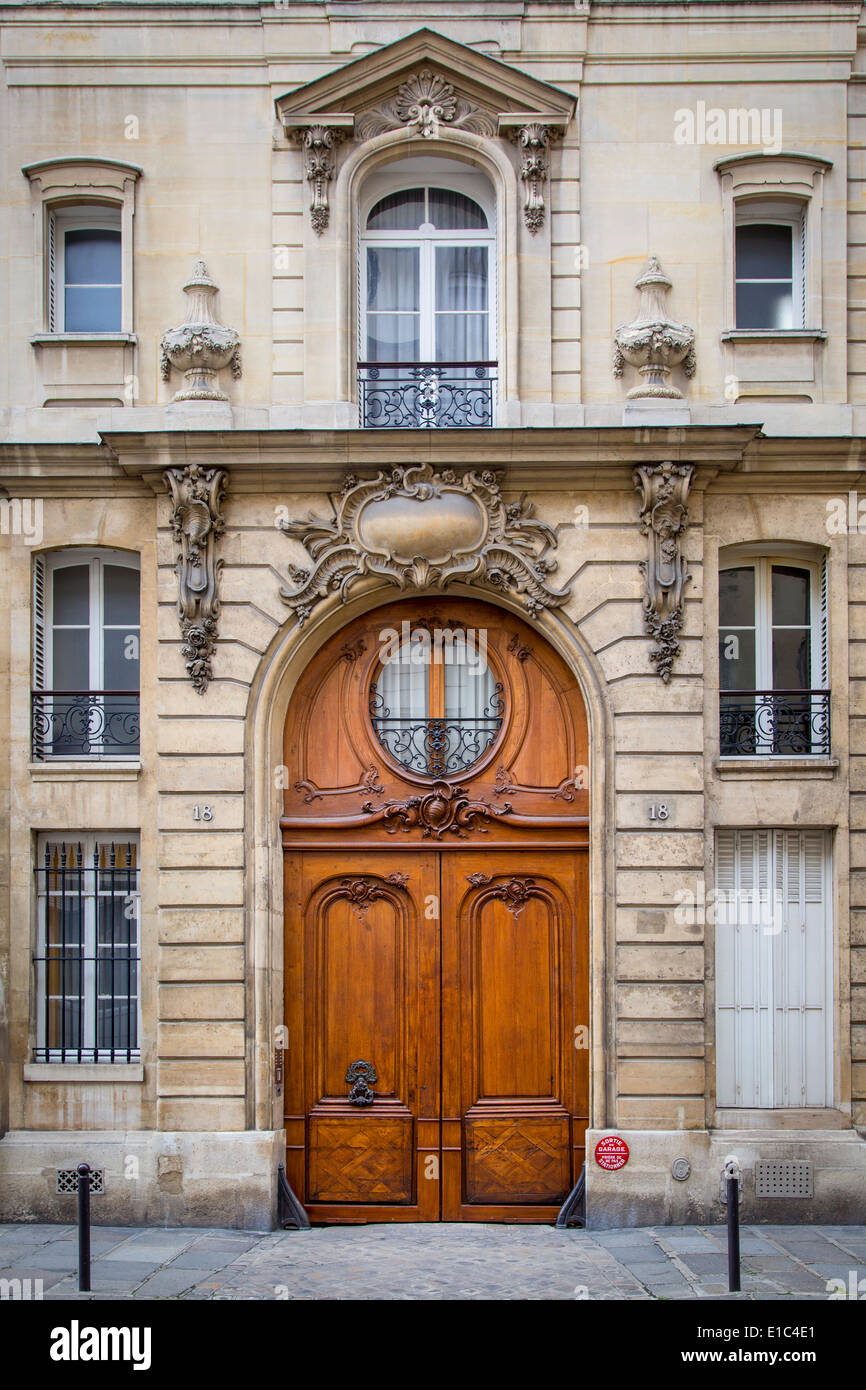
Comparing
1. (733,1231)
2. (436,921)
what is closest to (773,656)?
(436,921)

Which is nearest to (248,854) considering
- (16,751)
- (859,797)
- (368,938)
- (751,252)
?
(368,938)

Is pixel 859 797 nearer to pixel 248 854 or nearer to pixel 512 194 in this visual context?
pixel 248 854

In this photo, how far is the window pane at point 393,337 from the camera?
1189 cm

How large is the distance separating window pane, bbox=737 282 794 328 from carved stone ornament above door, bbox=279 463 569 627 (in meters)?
2.67

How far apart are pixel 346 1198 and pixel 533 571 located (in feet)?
17.9

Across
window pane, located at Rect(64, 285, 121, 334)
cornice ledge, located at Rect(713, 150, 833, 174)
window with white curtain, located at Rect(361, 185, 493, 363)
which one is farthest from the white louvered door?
window pane, located at Rect(64, 285, 121, 334)

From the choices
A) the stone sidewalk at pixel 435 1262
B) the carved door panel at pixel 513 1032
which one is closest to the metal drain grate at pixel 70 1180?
the stone sidewalk at pixel 435 1262

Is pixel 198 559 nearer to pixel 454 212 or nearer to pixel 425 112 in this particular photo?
pixel 454 212

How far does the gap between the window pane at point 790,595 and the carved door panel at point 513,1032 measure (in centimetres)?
282

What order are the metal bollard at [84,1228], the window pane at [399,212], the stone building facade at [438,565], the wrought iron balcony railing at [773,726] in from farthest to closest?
1. the window pane at [399,212]
2. the wrought iron balcony railing at [773,726]
3. the stone building facade at [438,565]
4. the metal bollard at [84,1228]

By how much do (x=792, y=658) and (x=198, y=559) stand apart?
5.17m

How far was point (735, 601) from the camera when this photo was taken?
467 inches

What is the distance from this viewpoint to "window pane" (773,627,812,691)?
11.8 metres

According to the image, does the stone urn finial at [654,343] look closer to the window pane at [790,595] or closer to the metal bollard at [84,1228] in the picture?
the window pane at [790,595]
